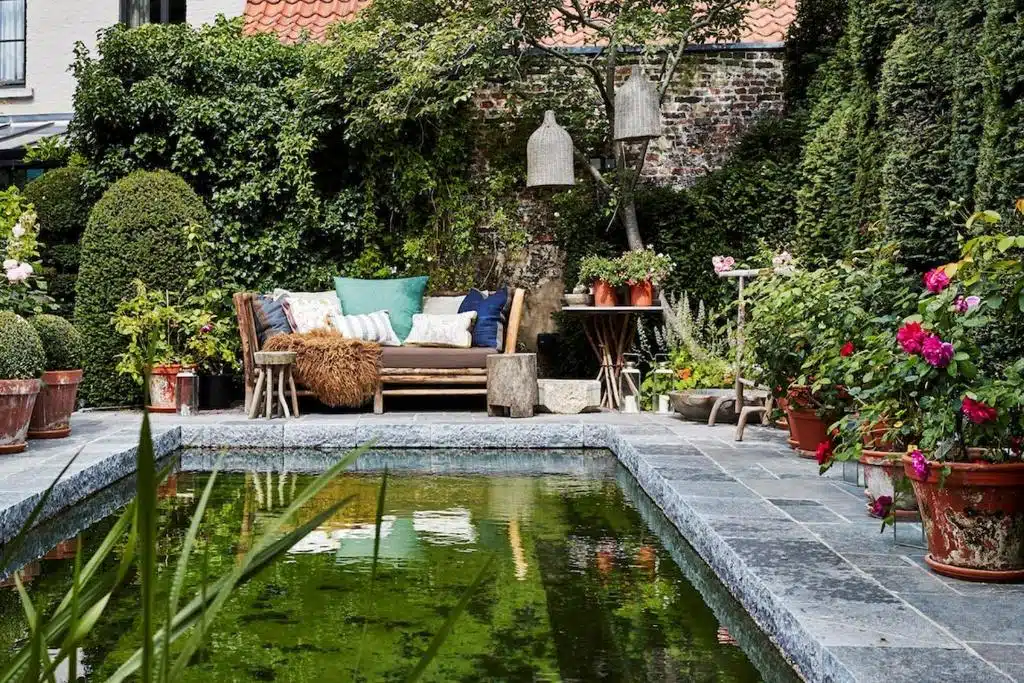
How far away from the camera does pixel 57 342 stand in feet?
20.8

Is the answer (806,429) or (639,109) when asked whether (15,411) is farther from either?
(639,109)

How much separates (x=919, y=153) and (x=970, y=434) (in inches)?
124

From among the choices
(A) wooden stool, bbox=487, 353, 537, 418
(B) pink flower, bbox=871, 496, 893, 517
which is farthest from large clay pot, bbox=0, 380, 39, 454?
(B) pink flower, bbox=871, 496, 893, 517

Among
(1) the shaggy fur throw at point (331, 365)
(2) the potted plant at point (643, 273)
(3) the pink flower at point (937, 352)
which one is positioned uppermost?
(2) the potted plant at point (643, 273)

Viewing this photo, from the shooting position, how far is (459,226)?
925 cm

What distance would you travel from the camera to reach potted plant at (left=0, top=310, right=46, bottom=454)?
549 centimetres

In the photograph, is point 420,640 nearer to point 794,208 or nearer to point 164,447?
point 164,447

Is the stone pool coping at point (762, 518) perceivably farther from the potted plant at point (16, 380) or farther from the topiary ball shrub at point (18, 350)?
the topiary ball shrub at point (18, 350)

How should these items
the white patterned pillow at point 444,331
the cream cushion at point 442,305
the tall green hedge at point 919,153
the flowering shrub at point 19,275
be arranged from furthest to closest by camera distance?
the cream cushion at point 442,305 → the white patterned pillow at point 444,331 → the flowering shrub at point 19,275 → the tall green hedge at point 919,153

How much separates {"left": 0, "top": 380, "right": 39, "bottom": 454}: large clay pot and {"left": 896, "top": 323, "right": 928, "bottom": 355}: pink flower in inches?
172

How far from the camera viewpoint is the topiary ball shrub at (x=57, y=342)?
6289 mm

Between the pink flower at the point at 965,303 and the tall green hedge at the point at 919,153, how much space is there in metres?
2.51

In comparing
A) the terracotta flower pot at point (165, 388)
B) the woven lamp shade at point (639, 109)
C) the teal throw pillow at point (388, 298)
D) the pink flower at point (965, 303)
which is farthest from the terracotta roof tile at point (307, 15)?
the pink flower at point (965, 303)

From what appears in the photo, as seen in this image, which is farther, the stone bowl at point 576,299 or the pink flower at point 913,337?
the stone bowl at point 576,299
